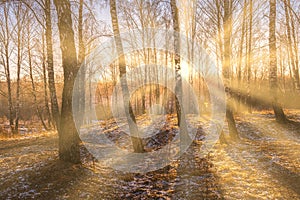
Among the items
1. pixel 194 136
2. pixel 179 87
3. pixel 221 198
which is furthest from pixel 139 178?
pixel 194 136

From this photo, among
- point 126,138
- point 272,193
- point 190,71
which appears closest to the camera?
point 272,193

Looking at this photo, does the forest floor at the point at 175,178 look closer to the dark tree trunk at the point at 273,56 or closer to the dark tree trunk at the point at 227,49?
the dark tree trunk at the point at 227,49

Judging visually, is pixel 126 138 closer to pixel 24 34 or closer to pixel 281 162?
pixel 281 162

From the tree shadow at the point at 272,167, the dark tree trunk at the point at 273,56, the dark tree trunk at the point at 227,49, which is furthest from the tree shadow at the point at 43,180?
the dark tree trunk at the point at 273,56

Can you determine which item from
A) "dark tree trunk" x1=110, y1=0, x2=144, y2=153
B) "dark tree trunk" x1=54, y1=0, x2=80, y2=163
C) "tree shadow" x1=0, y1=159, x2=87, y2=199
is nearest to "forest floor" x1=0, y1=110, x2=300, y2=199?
"tree shadow" x1=0, y1=159, x2=87, y2=199

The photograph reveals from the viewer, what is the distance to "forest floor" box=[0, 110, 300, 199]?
15.6ft

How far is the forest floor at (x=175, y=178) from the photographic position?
476cm

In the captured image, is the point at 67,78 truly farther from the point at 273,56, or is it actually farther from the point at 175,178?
the point at 273,56

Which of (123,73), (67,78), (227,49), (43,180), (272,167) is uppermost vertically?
(227,49)

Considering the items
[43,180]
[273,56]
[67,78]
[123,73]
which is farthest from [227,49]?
[43,180]

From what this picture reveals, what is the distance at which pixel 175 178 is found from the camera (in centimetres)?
599

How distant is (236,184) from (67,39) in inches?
254

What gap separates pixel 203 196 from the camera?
473cm

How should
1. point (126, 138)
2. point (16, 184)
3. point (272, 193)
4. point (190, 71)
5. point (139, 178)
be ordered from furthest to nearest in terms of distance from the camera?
point (190, 71) < point (126, 138) < point (139, 178) < point (16, 184) < point (272, 193)
